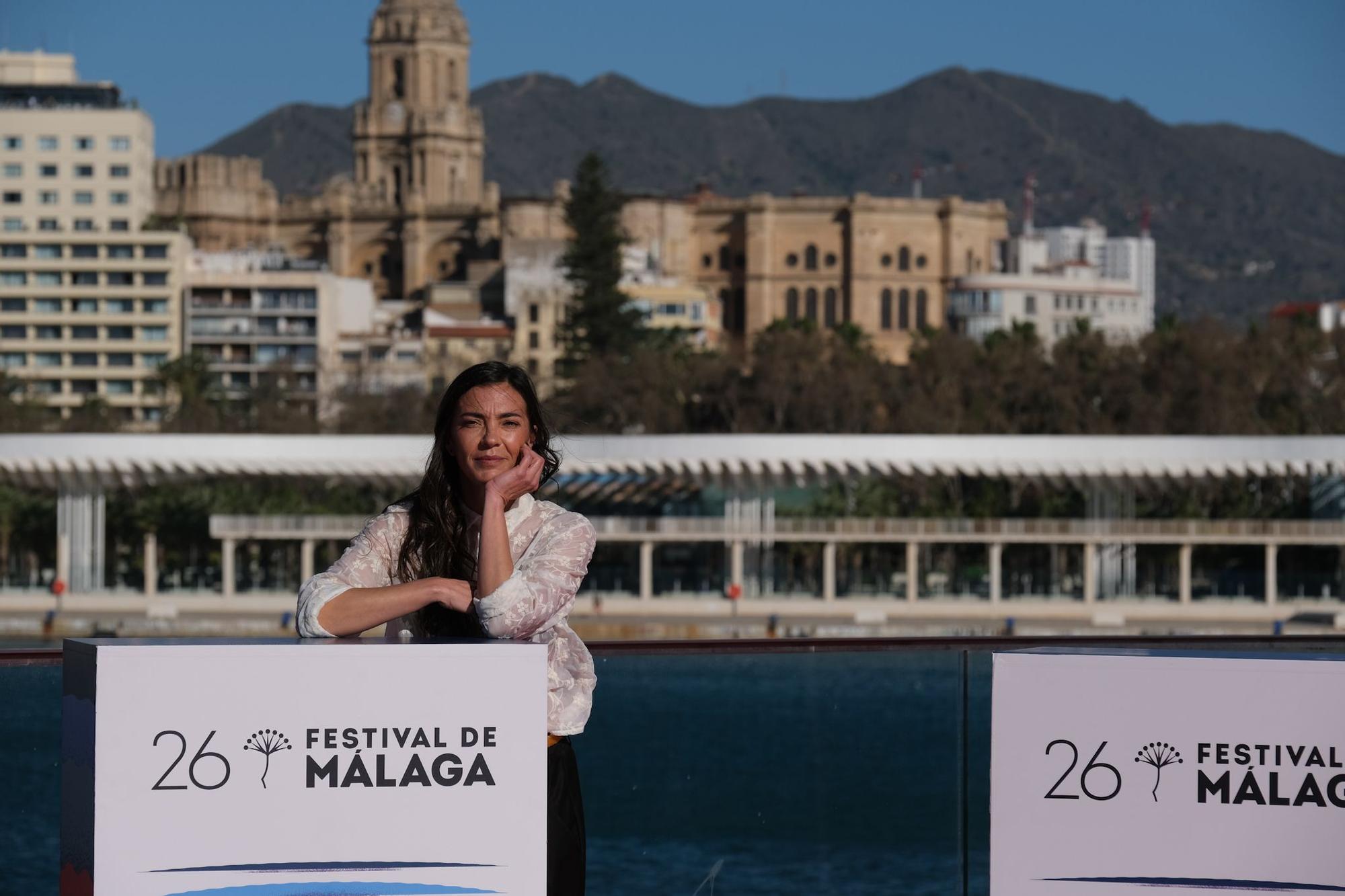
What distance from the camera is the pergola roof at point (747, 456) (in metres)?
51.2

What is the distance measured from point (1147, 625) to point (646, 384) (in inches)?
1073

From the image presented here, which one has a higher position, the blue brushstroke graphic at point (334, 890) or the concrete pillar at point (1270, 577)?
the blue brushstroke graphic at point (334, 890)

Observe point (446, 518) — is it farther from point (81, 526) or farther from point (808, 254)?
point (808, 254)

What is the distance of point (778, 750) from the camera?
7.37m

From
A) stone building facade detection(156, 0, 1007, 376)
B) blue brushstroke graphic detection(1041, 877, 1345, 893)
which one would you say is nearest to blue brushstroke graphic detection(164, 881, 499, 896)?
blue brushstroke graphic detection(1041, 877, 1345, 893)

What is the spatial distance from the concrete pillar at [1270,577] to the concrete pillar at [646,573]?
44.8ft

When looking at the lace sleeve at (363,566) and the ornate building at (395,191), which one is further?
the ornate building at (395,191)

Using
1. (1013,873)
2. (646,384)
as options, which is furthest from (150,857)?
(646,384)

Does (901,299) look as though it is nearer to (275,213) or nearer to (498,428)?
(275,213)

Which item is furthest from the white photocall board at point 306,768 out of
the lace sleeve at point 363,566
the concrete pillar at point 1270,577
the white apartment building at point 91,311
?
the white apartment building at point 91,311

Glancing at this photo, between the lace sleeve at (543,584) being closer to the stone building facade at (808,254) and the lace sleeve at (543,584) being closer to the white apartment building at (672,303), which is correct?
the white apartment building at (672,303)

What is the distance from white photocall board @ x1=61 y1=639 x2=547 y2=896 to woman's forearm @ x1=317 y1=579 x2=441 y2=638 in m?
0.15

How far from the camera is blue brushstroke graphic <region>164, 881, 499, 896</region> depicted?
4801mm

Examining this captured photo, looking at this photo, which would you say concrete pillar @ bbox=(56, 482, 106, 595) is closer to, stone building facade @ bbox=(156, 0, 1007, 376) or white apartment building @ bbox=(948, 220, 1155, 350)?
stone building facade @ bbox=(156, 0, 1007, 376)
